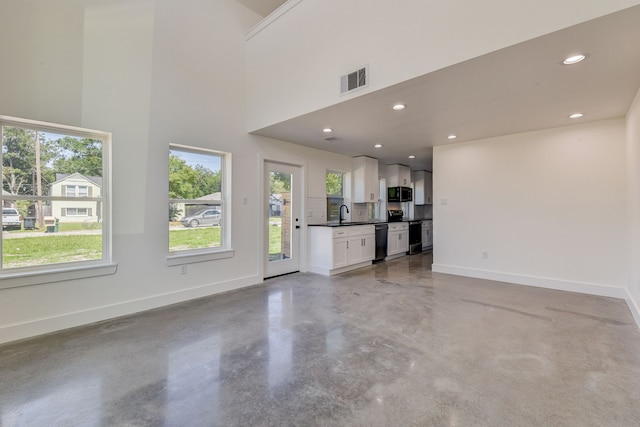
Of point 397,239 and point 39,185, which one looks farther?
point 397,239

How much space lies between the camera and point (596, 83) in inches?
106

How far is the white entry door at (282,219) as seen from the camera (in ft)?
16.1

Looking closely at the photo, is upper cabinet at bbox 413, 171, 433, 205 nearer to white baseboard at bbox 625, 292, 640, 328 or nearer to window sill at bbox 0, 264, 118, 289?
white baseboard at bbox 625, 292, 640, 328

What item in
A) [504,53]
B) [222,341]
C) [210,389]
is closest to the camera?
[210,389]

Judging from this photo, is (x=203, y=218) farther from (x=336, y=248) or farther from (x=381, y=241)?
(x=381, y=241)

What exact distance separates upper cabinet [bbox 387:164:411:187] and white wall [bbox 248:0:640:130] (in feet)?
14.6

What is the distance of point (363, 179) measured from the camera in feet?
21.0

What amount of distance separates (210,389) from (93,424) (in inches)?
24.4

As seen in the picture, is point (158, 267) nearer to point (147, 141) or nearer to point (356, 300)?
point (147, 141)

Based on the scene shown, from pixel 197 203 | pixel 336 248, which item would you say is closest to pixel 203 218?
pixel 197 203

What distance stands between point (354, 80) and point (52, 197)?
11.0 ft

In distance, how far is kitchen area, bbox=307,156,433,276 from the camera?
527 centimetres

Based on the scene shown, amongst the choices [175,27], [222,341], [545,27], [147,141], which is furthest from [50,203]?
[545,27]

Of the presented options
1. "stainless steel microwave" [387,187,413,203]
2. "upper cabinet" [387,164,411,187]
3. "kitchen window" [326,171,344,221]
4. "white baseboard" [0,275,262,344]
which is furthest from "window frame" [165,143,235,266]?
"upper cabinet" [387,164,411,187]
